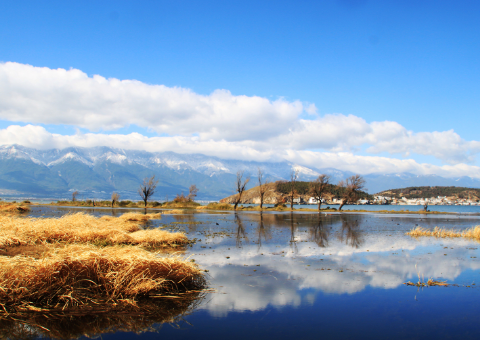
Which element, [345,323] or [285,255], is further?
[285,255]

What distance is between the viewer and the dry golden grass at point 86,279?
7908 millimetres

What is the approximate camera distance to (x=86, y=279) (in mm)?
8477

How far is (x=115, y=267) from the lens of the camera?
8.91 metres

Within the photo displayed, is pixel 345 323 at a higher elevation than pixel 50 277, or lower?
lower

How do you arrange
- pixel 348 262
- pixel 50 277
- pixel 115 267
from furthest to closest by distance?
pixel 348 262 → pixel 115 267 → pixel 50 277

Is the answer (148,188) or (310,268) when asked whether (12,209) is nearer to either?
(148,188)

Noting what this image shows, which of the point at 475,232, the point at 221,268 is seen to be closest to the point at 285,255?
the point at 221,268

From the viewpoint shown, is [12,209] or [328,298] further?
[12,209]

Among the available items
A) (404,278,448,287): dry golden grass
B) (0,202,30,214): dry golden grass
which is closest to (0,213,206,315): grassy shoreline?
(404,278,448,287): dry golden grass

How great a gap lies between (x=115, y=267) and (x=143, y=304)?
1395 millimetres

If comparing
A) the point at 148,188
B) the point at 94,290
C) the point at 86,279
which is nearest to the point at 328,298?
the point at 94,290

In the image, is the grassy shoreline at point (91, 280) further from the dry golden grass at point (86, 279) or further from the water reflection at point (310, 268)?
the water reflection at point (310, 268)

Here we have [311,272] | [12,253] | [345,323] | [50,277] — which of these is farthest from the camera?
[12,253]

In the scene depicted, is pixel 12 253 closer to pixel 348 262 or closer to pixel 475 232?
pixel 348 262
